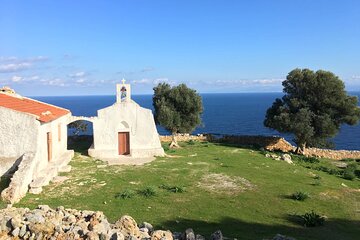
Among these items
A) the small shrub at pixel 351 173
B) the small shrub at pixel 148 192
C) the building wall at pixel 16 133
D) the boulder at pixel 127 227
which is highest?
the building wall at pixel 16 133

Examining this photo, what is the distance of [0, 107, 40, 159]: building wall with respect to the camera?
67.6 ft

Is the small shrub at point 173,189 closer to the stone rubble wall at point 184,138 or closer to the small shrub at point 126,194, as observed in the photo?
the small shrub at point 126,194

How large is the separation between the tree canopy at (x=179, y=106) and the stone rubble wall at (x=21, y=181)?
603 inches

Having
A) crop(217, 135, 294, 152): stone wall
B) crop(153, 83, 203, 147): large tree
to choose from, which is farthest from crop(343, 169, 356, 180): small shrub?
crop(153, 83, 203, 147): large tree

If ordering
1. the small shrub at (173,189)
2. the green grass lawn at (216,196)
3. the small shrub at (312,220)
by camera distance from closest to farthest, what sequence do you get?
the green grass lawn at (216,196), the small shrub at (312,220), the small shrub at (173,189)

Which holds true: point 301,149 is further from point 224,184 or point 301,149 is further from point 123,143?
point 224,184

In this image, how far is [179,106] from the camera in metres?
34.3

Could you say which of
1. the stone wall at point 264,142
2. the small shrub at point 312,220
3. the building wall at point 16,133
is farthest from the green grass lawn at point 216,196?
the stone wall at point 264,142

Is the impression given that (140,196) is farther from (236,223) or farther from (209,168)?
(209,168)

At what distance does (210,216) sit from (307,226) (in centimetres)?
376

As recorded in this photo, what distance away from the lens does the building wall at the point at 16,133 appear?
20594 mm

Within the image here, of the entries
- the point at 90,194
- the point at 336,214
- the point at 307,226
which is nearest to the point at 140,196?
the point at 90,194

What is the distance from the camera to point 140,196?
17312 mm

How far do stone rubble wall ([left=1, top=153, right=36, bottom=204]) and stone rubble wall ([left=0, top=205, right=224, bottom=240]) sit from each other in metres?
6.33
